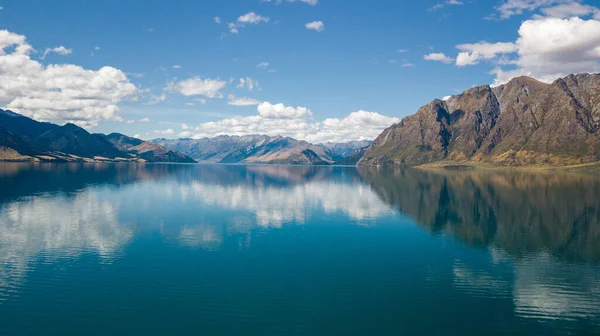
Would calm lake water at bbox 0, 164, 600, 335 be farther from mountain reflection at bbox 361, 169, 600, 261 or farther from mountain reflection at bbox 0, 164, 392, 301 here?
mountain reflection at bbox 361, 169, 600, 261

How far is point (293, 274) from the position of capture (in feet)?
194

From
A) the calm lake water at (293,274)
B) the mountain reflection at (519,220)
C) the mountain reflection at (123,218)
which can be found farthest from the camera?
the mountain reflection at (519,220)

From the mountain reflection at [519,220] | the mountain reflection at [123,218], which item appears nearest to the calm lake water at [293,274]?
the mountain reflection at [123,218]

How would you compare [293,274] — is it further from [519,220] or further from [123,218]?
[519,220]

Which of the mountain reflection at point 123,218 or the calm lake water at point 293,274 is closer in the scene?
the calm lake water at point 293,274

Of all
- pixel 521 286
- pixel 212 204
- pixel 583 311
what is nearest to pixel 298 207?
pixel 212 204

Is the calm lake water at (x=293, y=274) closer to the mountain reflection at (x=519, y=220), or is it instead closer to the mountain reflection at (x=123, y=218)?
the mountain reflection at (x=123, y=218)

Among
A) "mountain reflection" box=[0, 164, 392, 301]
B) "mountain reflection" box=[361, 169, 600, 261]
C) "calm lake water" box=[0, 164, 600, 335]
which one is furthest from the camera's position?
"mountain reflection" box=[361, 169, 600, 261]

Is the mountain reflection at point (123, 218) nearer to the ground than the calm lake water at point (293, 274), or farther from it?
farther from it

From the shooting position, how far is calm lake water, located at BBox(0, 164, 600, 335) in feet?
138

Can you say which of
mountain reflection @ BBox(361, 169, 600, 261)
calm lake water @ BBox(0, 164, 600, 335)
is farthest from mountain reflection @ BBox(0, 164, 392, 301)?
mountain reflection @ BBox(361, 169, 600, 261)

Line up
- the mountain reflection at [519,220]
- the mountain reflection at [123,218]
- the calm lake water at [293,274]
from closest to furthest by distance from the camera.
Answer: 1. the calm lake water at [293,274]
2. the mountain reflection at [123,218]
3. the mountain reflection at [519,220]

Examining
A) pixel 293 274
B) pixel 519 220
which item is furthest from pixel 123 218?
pixel 519 220

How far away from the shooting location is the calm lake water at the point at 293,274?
138ft
